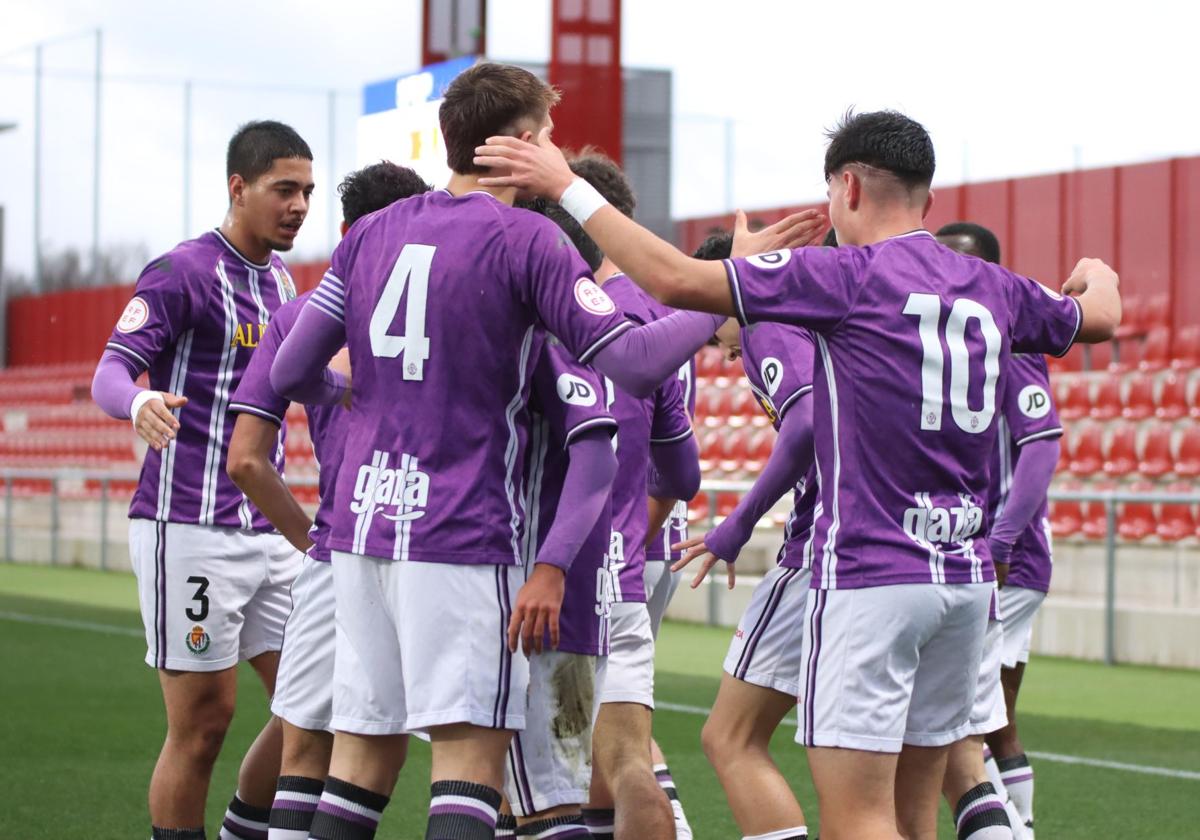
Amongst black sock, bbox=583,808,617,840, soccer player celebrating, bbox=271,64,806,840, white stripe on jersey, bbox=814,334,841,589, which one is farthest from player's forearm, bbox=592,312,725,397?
black sock, bbox=583,808,617,840

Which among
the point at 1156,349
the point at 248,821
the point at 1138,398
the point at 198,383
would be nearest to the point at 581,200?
the point at 198,383

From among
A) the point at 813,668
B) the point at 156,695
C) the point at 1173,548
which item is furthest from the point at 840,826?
the point at 1173,548

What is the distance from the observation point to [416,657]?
11.2ft

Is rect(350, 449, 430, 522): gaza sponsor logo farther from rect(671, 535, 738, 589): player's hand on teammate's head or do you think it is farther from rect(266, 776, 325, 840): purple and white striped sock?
rect(671, 535, 738, 589): player's hand on teammate's head

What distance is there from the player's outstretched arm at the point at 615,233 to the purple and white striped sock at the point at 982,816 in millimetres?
1740

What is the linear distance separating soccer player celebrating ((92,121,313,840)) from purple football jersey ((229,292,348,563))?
0.44 metres

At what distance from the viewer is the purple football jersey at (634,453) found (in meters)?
4.52

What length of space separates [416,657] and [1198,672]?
893 centimetres

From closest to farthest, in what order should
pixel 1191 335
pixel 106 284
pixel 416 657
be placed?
pixel 416 657, pixel 1191 335, pixel 106 284

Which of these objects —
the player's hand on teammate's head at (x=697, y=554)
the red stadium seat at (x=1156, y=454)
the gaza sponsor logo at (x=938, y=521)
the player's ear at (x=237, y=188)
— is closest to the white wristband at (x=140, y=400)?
the player's ear at (x=237, y=188)

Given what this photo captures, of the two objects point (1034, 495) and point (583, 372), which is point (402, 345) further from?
point (1034, 495)

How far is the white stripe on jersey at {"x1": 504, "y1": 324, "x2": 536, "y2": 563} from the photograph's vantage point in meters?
3.49

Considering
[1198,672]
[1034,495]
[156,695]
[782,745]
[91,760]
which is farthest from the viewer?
[1198,672]

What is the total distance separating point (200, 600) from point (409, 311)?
1.77m
